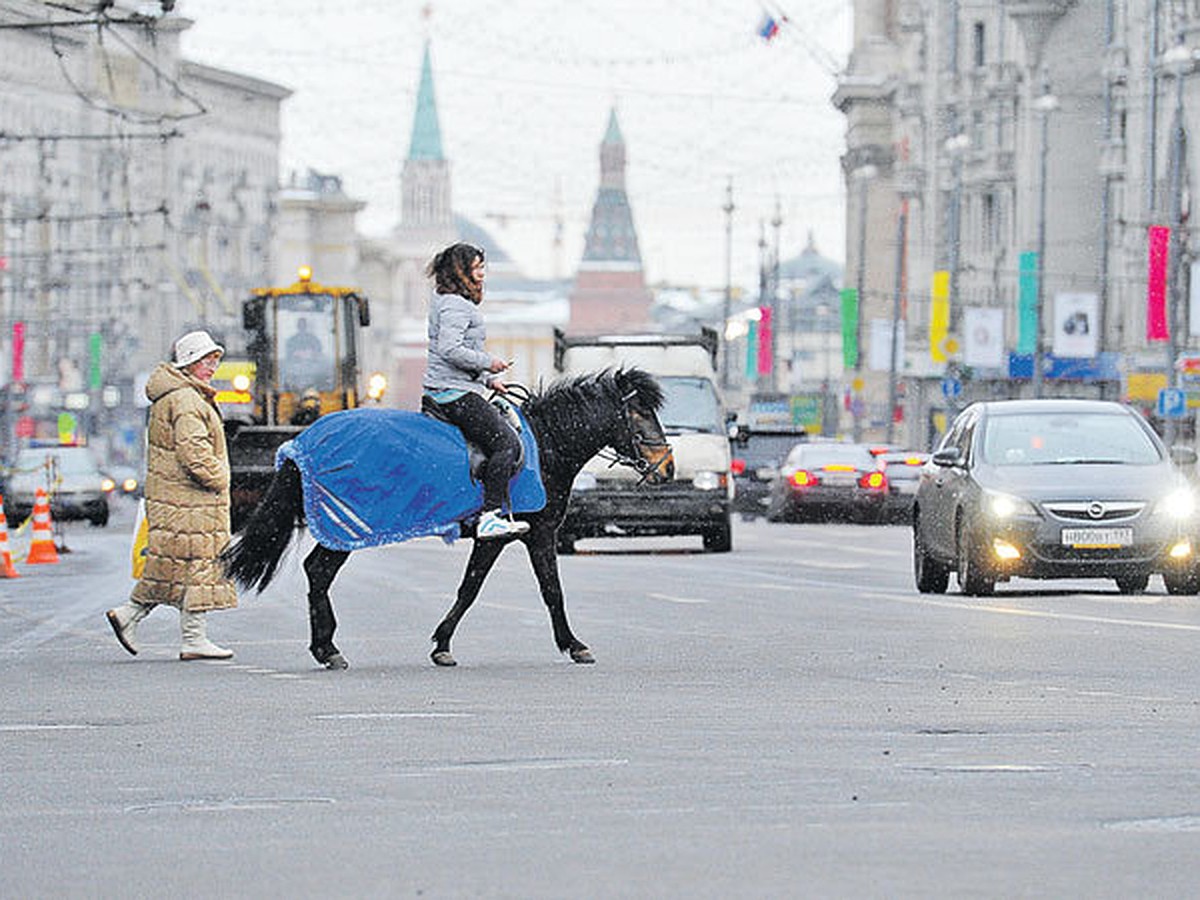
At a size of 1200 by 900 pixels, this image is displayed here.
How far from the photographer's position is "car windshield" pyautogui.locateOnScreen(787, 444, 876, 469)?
188 feet

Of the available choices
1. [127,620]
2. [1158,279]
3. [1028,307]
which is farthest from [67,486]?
[127,620]

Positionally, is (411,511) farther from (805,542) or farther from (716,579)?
(805,542)

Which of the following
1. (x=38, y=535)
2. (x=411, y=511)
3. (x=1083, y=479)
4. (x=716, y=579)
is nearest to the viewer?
(x=411, y=511)

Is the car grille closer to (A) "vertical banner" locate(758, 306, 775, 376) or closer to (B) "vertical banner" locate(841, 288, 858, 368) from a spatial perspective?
(B) "vertical banner" locate(841, 288, 858, 368)

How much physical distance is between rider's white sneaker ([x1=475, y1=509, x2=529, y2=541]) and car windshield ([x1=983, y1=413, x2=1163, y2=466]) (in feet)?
29.0

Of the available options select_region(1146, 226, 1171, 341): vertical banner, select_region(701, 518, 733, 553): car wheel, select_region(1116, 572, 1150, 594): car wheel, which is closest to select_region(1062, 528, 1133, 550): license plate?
select_region(1116, 572, 1150, 594): car wheel

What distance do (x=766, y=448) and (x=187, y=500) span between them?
48.5m

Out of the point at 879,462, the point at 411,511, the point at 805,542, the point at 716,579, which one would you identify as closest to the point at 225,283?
the point at 879,462

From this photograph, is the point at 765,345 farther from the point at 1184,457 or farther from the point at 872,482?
the point at 1184,457

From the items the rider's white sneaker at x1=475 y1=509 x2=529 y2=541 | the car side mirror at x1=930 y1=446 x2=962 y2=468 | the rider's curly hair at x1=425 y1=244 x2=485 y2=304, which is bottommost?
the car side mirror at x1=930 y1=446 x2=962 y2=468

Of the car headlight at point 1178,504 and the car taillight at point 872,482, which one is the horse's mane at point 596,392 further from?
the car taillight at point 872,482

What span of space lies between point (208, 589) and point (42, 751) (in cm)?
547

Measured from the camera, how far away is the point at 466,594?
1786cm

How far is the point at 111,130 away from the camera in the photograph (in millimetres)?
151000
